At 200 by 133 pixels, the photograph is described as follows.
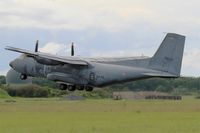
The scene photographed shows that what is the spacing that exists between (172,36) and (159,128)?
37587 mm

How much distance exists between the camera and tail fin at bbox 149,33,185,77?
88062 millimetres

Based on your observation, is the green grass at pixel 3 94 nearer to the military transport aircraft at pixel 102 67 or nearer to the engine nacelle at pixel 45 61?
the military transport aircraft at pixel 102 67

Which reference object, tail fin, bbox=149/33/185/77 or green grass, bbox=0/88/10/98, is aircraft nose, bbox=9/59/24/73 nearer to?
tail fin, bbox=149/33/185/77

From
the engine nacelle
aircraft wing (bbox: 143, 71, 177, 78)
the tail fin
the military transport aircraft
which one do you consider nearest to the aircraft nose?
the military transport aircraft

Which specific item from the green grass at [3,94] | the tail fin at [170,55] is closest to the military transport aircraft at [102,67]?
the tail fin at [170,55]

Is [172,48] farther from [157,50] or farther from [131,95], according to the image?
[131,95]

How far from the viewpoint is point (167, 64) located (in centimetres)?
8844

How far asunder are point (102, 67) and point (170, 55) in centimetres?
889

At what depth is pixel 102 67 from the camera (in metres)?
91.6

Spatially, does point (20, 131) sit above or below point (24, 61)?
below

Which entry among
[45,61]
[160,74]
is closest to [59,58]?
[45,61]

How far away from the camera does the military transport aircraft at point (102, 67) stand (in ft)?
290

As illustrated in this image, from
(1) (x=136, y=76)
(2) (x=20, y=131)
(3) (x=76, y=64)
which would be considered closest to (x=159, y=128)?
(2) (x=20, y=131)

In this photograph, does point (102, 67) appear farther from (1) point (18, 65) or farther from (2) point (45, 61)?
(1) point (18, 65)
